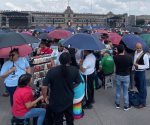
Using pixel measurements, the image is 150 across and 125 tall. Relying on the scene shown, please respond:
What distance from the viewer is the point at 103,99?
884 centimetres

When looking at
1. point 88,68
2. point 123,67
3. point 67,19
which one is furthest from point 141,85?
point 67,19

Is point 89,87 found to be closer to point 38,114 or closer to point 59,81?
point 38,114

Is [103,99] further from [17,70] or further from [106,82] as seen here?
[17,70]

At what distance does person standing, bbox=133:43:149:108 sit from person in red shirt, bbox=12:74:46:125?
116 inches

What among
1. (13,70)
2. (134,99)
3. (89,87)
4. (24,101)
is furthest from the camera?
(134,99)

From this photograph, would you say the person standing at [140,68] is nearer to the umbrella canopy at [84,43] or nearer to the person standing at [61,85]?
the umbrella canopy at [84,43]

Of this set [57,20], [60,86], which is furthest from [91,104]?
[57,20]

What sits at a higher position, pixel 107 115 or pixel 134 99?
pixel 134 99

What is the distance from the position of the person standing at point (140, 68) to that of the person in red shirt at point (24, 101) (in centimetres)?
294

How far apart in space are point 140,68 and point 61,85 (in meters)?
2.98

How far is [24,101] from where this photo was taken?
18.5 feet

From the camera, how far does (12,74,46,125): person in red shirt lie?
5621 millimetres

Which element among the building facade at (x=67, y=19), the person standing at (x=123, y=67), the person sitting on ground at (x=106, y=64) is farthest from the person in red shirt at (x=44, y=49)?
the building facade at (x=67, y=19)

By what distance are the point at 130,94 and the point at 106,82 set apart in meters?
2.03
